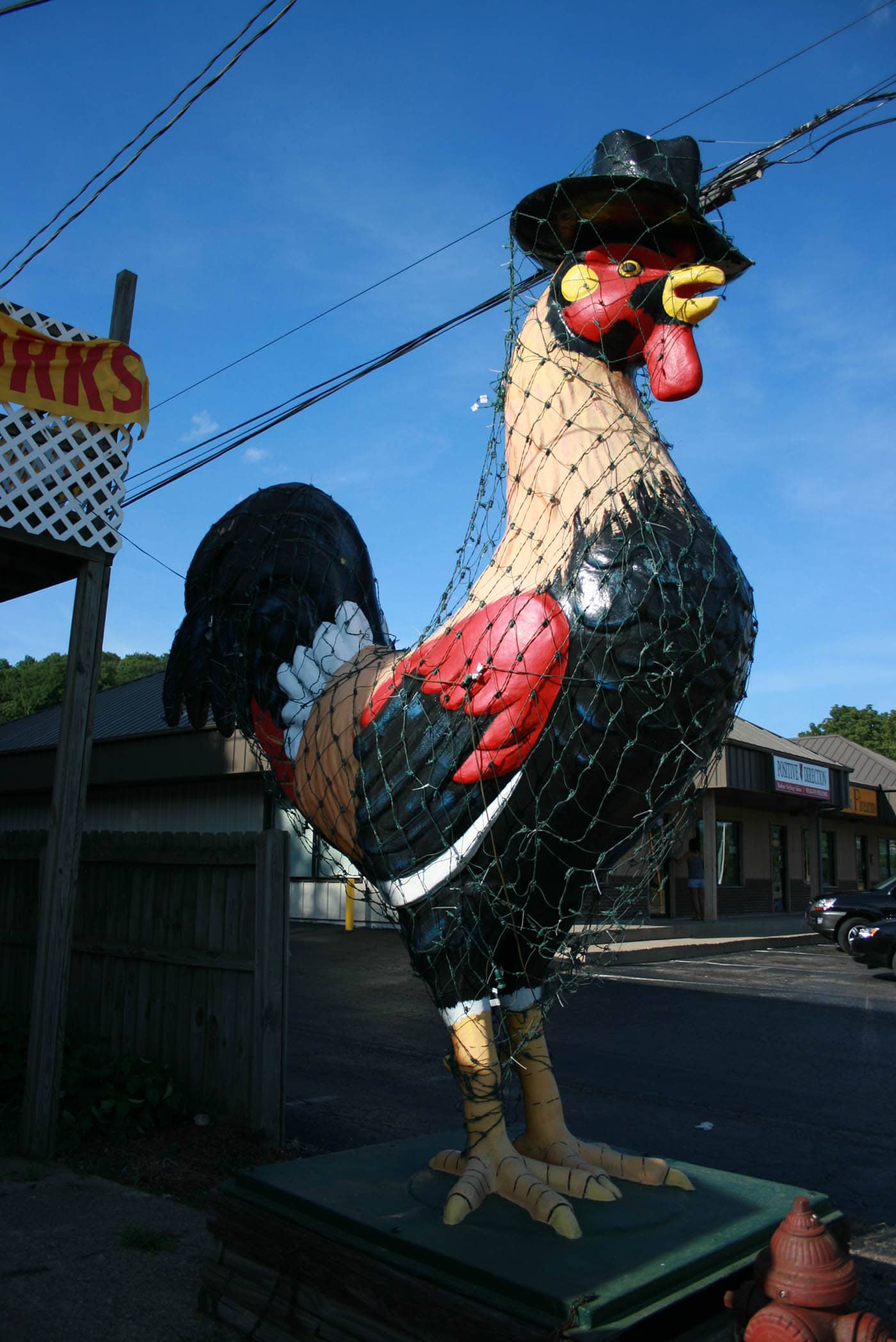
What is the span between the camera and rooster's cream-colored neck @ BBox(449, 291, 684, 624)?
8.09 ft

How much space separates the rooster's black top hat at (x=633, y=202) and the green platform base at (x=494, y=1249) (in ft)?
8.18

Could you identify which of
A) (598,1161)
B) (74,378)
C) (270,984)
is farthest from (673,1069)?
(74,378)

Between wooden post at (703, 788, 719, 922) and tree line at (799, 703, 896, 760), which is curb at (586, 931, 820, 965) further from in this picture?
tree line at (799, 703, 896, 760)

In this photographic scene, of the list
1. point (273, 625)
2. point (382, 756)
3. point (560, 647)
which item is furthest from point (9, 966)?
point (560, 647)

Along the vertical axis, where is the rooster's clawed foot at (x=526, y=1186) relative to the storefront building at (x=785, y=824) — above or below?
below

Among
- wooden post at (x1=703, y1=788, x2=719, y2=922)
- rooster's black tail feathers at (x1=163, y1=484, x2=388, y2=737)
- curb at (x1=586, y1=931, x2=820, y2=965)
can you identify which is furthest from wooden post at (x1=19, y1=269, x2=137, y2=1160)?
wooden post at (x1=703, y1=788, x2=719, y2=922)

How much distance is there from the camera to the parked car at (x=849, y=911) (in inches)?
568

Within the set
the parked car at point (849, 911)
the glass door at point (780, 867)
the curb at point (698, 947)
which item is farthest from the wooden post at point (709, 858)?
the glass door at point (780, 867)

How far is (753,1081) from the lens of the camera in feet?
20.7

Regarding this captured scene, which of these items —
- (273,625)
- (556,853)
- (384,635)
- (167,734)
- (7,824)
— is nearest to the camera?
(556,853)

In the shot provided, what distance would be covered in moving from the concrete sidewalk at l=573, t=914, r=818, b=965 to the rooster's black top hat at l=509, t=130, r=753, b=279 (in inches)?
401

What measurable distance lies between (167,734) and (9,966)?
9307 millimetres

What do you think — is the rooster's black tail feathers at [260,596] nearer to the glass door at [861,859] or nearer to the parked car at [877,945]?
the parked car at [877,945]

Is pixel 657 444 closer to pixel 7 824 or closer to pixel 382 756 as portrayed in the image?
pixel 382 756
